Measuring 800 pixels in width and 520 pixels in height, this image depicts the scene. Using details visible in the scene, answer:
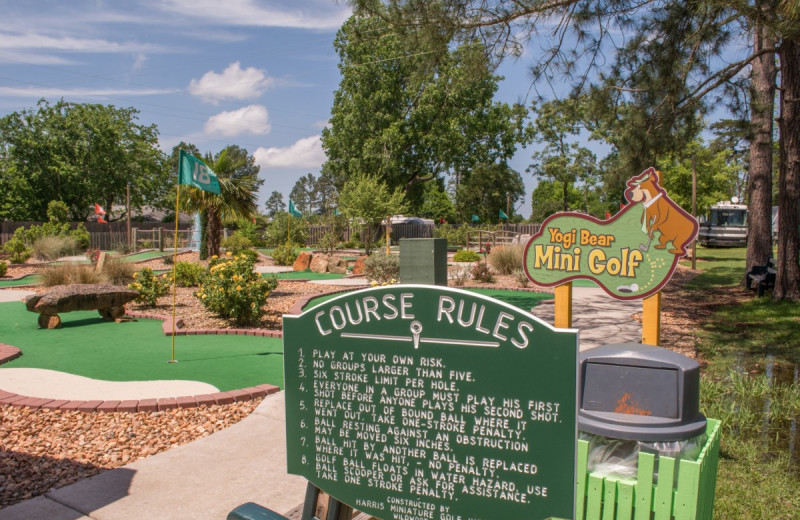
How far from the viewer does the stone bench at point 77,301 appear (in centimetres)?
989

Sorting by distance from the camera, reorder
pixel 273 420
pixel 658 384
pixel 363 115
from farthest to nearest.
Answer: pixel 363 115 → pixel 273 420 → pixel 658 384

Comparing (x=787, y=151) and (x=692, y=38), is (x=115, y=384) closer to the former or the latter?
(x=692, y=38)

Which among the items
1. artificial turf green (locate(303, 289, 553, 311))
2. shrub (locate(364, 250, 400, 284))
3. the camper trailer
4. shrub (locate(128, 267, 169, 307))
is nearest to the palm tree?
shrub (locate(364, 250, 400, 284))

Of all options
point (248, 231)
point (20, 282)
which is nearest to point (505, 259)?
point (20, 282)

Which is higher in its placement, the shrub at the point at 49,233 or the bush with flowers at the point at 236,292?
the shrub at the point at 49,233

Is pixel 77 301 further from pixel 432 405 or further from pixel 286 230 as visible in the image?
pixel 286 230

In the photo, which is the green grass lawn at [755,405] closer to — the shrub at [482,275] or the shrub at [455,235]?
the shrub at [482,275]

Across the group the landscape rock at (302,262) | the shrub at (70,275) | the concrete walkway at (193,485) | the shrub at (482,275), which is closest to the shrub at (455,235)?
the landscape rock at (302,262)

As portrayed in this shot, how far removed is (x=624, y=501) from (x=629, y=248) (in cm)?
243

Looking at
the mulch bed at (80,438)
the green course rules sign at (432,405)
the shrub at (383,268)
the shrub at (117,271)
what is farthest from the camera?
the shrub at (383,268)

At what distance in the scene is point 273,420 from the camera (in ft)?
17.7

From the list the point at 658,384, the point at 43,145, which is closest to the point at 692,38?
the point at 658,384

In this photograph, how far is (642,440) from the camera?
2676 millimetres

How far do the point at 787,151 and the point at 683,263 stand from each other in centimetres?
1486
